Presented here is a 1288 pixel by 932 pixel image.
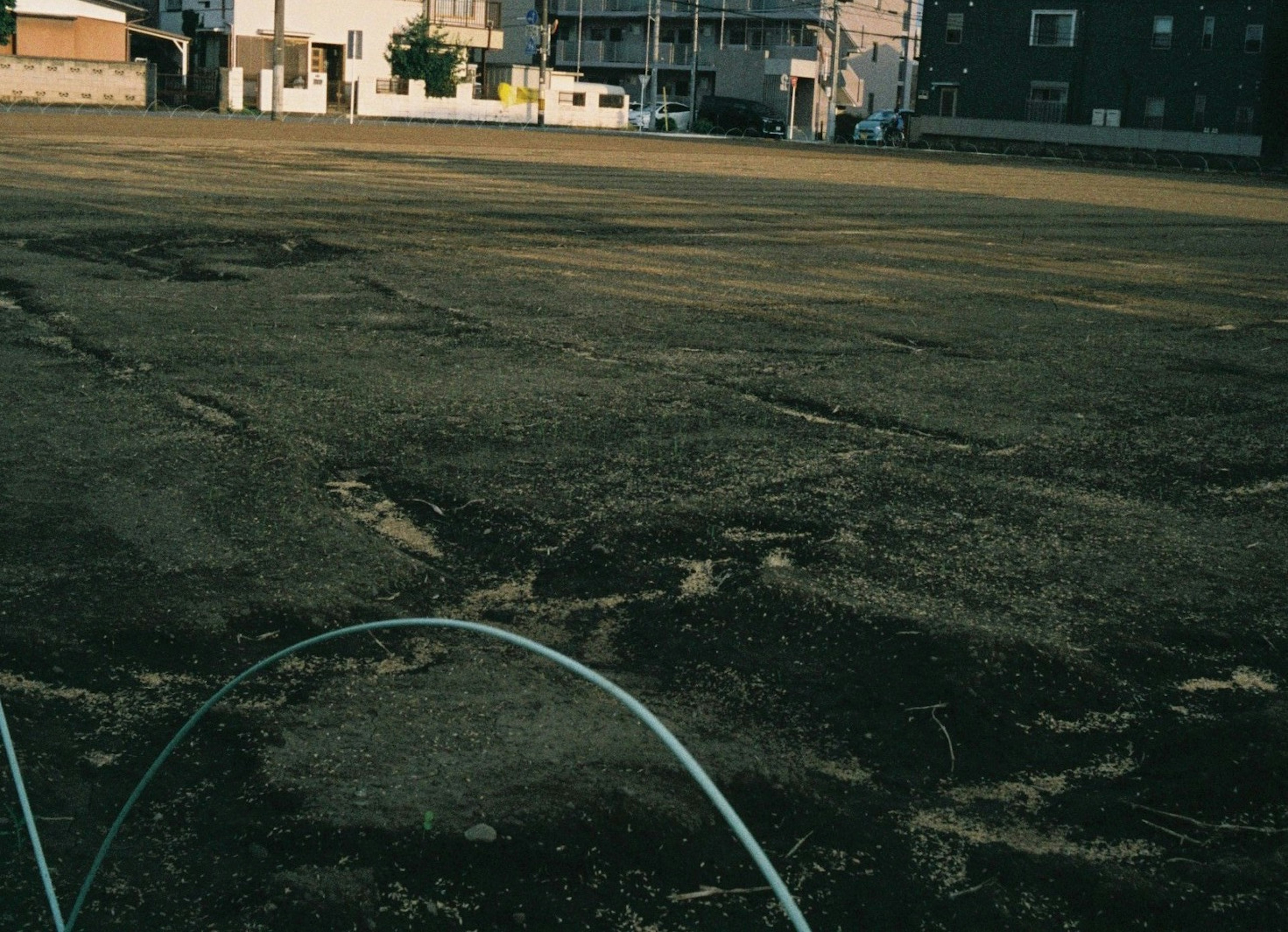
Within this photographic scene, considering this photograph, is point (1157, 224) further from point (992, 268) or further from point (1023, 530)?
point (1023, 530)

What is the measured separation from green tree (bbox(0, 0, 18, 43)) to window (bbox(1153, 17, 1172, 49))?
3607 centimetres

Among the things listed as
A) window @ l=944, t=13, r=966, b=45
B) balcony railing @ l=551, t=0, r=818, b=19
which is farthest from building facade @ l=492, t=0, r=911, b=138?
window @ l=944, t=13, r=966, b=45

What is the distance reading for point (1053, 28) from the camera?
50.4m

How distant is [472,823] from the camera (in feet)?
7.71

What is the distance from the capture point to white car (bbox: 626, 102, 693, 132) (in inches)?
2202

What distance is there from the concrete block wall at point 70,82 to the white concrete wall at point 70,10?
3.25 metres

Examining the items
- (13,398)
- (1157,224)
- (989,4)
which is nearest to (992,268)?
(1157,224)

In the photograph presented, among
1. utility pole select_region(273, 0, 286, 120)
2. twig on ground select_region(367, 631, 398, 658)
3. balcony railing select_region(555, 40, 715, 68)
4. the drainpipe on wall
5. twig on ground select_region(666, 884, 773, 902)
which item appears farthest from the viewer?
balcony railing select_region(555, 40, 715, 68)

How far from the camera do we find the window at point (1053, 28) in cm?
5006

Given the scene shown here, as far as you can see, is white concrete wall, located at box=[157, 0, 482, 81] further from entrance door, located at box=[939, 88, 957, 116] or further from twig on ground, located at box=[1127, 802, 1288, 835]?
twig on ground, located at box=[1127, 802, 1288, 835]

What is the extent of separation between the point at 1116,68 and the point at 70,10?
3450cm

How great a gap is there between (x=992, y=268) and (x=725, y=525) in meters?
7.35

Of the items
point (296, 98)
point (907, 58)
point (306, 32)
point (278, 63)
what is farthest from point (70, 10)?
point (907, 58)

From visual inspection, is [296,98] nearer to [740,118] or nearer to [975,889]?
[740,118]
